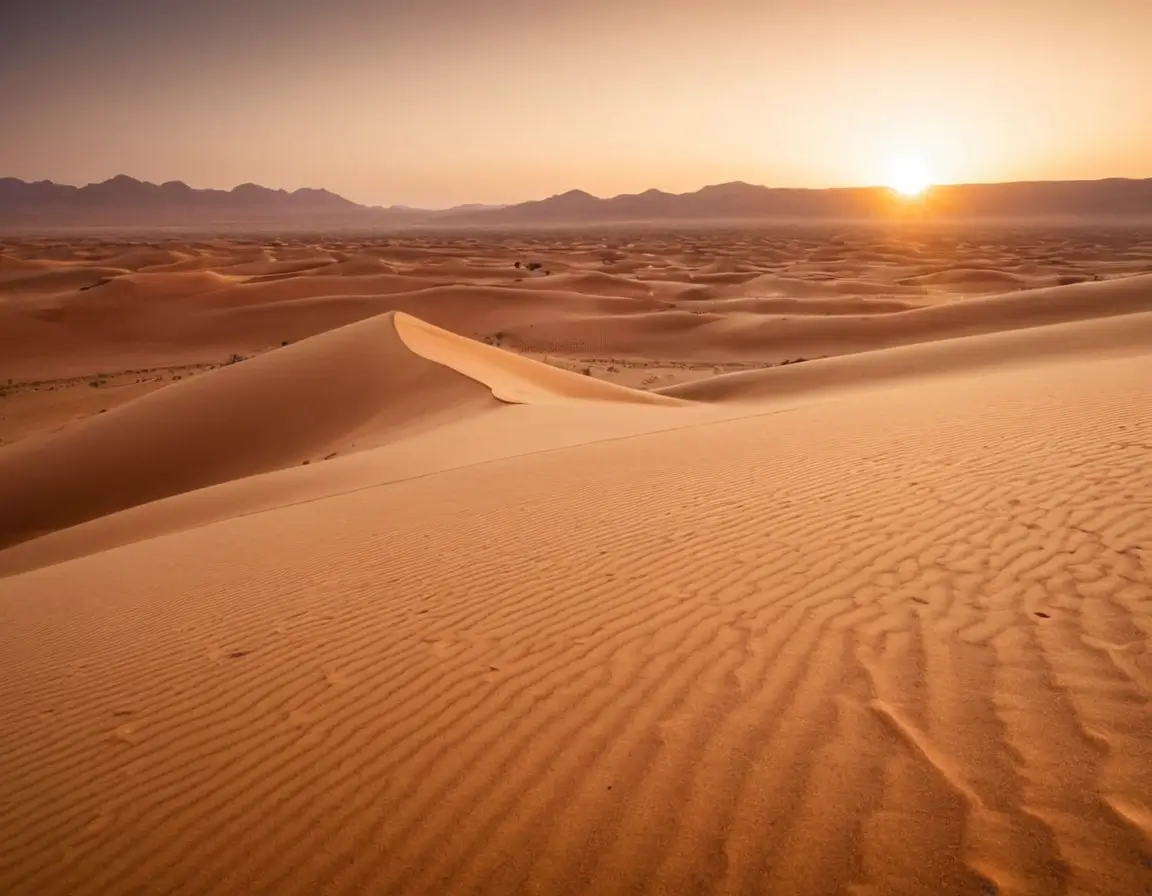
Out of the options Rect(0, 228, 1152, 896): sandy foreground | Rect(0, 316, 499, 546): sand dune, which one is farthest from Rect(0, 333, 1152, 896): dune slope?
Rect(0, 316, 499, 546): sand dune

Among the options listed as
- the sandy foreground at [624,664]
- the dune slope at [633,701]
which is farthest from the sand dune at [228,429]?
the dune slope at [633,701]

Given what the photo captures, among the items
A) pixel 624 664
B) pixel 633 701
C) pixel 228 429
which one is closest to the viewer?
pixel 633 701

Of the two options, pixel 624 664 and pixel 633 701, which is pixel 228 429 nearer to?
pixel 624 664

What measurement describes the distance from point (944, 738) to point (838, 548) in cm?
201

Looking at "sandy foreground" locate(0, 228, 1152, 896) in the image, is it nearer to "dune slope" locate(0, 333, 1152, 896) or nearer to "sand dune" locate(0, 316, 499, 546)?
"dune slope" locate(0, 333, 1152, 896)

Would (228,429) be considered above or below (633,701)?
below

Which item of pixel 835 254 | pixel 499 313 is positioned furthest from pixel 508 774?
pixel 835 254

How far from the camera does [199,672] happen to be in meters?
4.00

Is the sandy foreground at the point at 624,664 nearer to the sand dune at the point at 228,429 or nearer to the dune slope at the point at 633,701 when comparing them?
the dune slope at the point at 633,701

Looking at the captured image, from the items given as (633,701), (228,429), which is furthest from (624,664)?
(228,429)

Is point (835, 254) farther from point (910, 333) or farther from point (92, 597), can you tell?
point (92, 597)

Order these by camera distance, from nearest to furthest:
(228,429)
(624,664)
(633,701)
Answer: (633,701)
(624,664)
(228,429)

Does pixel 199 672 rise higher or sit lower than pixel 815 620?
lower

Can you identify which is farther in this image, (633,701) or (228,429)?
(228,429)
